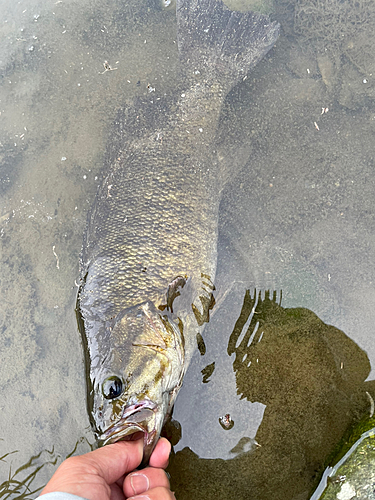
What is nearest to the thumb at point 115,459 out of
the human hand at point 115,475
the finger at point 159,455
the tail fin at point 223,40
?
the human hand at point 115,475

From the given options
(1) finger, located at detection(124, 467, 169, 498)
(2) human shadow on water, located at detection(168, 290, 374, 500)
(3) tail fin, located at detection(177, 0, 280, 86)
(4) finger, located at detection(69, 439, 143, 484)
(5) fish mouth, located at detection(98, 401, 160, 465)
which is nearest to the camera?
(4) finger, located at detection(69, 439, 143, 484)

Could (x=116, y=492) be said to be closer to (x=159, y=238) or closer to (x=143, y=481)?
(x=143, y=481)

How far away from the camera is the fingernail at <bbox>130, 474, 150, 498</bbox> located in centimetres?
204

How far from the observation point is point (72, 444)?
278cm

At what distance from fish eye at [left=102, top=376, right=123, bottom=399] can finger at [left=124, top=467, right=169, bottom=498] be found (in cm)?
46

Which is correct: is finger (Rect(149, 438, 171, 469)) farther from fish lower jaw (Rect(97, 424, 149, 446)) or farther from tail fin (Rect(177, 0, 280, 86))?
tail fin (Rect(177, 0, 280, 86))

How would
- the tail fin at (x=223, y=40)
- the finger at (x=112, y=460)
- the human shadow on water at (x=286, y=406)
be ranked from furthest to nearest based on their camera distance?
the tail fin at (x=223, y=40) < the human shadow on water at (x=286, y=406) < the finger at (x=112, y=460)

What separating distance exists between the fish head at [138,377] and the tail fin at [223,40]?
2447mm

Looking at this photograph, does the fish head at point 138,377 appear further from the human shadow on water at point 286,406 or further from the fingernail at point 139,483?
the human shadow on water at point 286,406

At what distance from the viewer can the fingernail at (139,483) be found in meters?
2.04

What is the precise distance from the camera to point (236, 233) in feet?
10.5

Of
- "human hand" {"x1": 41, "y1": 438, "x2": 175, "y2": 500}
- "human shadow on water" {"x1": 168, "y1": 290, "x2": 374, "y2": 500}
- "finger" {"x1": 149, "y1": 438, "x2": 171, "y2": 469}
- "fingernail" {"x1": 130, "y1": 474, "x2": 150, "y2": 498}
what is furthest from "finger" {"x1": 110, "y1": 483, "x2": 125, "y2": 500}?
"human shadow on water" {"x1": 168, "y1": 290, "x2": 374, "y2": 500}

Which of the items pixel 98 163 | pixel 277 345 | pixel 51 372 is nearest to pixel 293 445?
pixel 277 345

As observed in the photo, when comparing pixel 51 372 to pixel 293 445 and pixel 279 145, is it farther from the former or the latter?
pixel 279 145
